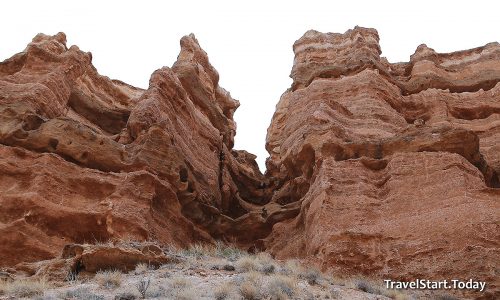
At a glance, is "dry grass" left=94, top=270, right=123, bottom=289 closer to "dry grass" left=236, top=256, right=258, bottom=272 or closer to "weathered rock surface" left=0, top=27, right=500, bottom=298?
"weathered rock surface" left=0, top=27, right=500, bottom=298

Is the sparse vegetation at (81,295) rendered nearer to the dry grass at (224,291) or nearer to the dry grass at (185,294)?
the dry grass at (185,294)

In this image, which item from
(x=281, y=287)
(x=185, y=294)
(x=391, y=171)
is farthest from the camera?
(x=391, y=171)

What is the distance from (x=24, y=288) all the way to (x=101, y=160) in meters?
10.4

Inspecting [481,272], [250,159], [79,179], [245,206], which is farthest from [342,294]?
[250,159]

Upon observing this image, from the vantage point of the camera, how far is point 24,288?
1262 centimetres

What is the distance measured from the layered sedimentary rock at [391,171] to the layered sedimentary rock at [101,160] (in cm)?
310

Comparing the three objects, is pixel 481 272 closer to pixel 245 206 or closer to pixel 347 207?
pixel 347 207

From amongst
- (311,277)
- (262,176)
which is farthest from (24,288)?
(262,176)

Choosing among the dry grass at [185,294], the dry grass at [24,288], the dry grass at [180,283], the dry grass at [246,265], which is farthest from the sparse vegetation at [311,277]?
the dry grass at [24,288]

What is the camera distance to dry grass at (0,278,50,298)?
12445 mm

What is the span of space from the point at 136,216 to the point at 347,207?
5.96m

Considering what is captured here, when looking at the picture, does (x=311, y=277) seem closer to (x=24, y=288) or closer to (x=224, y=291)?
(x=224, y=291)

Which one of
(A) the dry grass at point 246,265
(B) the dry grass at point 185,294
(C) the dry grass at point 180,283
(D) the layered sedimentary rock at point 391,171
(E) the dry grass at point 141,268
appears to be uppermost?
(D) the layered sedimentary rock at point 391,171

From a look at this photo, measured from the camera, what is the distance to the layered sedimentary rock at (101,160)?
20.1 metres
